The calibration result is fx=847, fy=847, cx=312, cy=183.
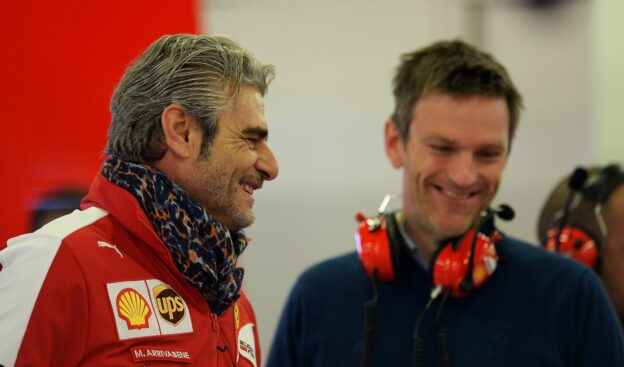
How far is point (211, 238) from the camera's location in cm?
143

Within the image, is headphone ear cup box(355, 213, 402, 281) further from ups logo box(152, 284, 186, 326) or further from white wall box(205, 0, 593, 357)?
white wall box(205, 0, 593, 357)

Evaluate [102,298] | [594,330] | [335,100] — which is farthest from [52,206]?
[335,100]

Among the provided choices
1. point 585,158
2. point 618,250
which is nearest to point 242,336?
point 618,250

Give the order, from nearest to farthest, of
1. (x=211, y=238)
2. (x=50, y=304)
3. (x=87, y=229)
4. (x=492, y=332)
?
(x=50, y=304) → (x=87, y=229) → (x=211, y=238) → (x=492, y=332)

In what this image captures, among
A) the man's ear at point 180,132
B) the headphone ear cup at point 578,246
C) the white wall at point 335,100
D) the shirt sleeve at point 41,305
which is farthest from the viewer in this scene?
the white wall at point 335,100

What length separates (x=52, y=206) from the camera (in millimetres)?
2129

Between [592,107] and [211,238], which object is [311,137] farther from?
[211,238]

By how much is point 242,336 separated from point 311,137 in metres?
2.21

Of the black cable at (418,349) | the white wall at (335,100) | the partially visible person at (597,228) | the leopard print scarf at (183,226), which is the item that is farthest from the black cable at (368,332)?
the white wall at (335,100)

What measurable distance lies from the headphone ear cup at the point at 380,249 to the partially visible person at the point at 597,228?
23.1 inches

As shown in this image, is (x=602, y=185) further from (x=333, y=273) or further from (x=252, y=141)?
(x=252, y=141)

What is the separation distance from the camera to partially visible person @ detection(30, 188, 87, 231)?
82.9 inches

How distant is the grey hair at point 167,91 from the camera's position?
1431 millimetres

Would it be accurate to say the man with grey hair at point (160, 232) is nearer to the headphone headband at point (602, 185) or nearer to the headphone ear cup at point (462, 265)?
the headphone ear cup at point (462, 265)
